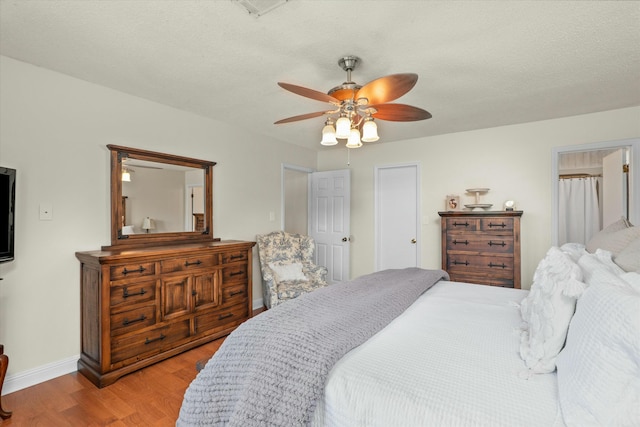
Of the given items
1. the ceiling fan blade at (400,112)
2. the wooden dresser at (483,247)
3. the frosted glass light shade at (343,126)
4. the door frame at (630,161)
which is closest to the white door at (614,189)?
the door frame at (630,161)

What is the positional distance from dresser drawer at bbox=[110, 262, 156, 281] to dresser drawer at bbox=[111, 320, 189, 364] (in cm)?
46

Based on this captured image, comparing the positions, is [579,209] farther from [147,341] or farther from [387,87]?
[147,341]

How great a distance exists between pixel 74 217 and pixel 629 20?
3.98m

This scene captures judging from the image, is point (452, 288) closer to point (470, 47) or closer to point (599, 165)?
point (470, 47)

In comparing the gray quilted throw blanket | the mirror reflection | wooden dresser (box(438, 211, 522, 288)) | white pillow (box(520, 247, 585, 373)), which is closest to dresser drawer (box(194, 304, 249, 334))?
the mirror reflection

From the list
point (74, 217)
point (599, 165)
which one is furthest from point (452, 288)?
point (599, 165)

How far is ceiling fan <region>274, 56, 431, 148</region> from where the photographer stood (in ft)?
6.20

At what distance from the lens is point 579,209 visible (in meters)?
4.95

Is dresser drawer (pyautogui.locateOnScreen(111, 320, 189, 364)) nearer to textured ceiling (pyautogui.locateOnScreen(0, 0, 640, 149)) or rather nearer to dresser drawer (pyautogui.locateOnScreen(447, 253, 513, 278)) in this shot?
textured ceiling (pyautogui.locateOnScreen(0, 0, 640, 149))

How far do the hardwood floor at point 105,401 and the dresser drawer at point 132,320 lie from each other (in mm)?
351

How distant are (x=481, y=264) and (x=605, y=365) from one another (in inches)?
114

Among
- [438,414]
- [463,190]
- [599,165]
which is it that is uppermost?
[599,165]

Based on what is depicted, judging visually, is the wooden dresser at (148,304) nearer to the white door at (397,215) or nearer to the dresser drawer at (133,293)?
the dresser drawer at (133,293)

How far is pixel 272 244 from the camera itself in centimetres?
415
